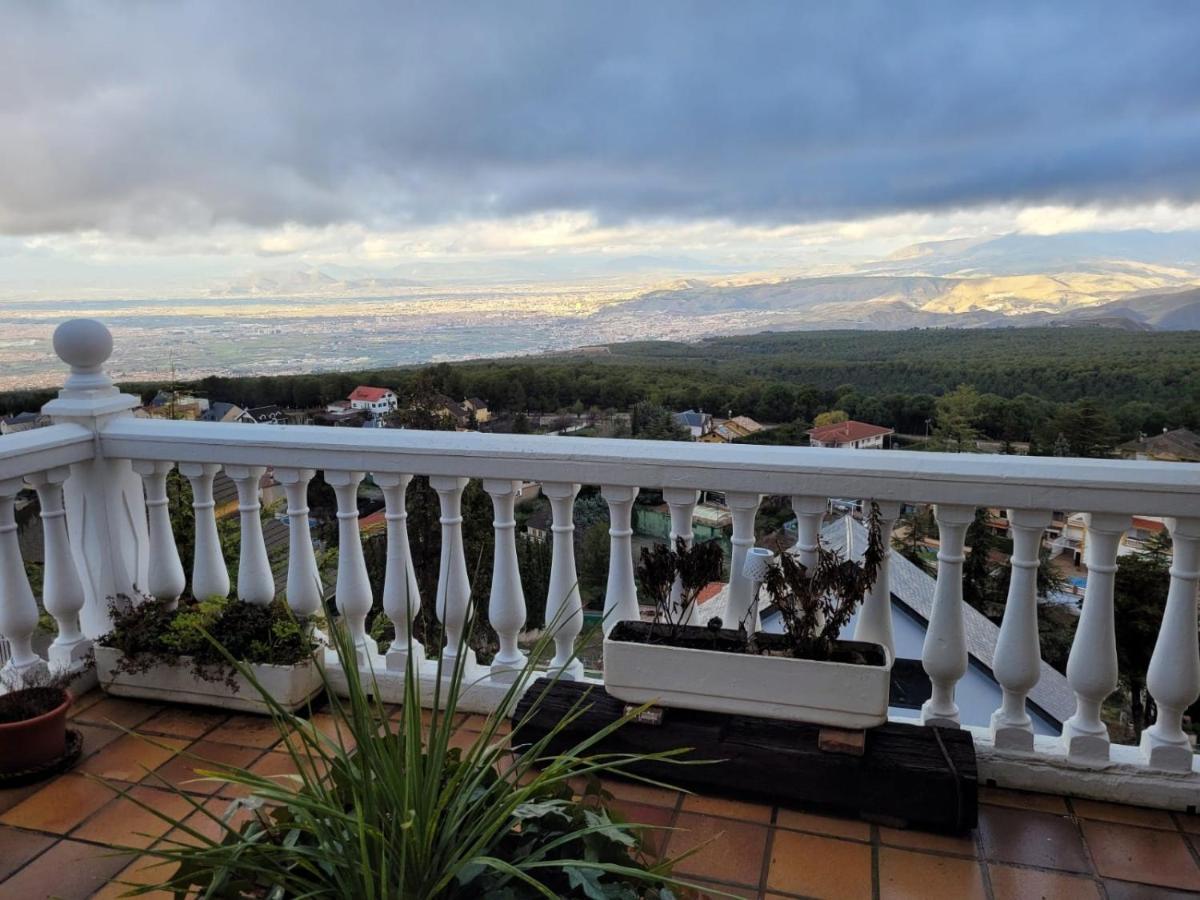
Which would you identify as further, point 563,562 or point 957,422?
point 957,422

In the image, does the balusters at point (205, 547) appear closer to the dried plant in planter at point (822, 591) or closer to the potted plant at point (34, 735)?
the potted plant at point (34, 735)

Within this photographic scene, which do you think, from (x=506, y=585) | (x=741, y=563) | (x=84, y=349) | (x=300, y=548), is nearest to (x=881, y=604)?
(x=741, y=563)

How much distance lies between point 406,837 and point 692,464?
1.29 metres

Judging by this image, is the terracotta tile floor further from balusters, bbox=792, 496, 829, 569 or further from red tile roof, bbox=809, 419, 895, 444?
red tile roof, bbox=809, 419, 895, 444

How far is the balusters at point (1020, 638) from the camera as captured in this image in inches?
74.9

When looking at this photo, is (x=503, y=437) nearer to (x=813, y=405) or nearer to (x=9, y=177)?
(x=813, y=405)

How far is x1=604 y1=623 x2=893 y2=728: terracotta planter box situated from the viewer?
1858mm

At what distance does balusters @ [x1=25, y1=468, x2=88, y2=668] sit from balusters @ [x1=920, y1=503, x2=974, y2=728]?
2.63m

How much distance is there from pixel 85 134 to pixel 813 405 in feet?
18.1

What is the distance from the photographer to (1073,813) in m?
1.93

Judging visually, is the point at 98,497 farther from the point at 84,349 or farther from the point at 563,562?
the point at 563,562

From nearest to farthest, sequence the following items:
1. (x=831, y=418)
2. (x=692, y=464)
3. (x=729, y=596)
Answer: (x=692, y=464) < (x=729, y=596) < (x=831, y=418)

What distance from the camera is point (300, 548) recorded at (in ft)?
8.13

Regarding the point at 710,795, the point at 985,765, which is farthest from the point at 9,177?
the point at 985,765
